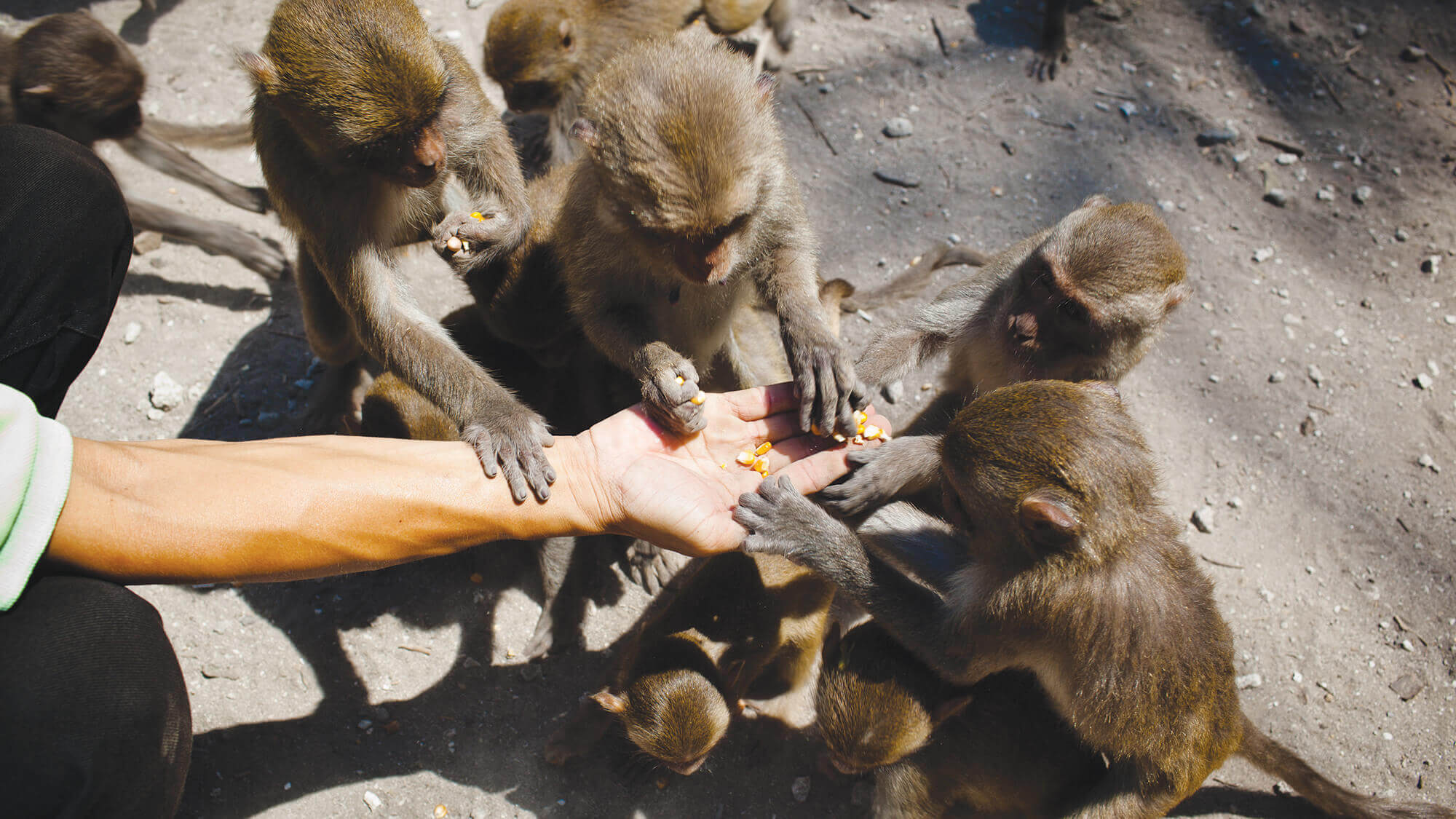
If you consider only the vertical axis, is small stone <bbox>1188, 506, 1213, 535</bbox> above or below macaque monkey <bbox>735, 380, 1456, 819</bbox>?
below

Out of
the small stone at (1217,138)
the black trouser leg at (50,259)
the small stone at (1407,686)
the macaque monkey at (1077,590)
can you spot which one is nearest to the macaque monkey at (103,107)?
the black trouser leg at (50,259)

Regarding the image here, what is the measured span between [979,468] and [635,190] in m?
1.73

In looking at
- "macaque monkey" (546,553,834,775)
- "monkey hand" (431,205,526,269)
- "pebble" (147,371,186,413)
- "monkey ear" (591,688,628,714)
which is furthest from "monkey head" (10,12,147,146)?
"monkey ear" (591,688,628,714)

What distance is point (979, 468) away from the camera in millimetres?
3119

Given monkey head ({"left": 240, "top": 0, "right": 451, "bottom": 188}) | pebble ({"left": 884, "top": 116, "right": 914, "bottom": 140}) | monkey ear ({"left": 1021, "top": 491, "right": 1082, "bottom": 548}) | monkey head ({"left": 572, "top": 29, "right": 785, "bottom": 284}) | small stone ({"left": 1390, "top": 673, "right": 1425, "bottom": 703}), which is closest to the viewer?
monkey ear ({"left": 1021, "top": 491, "right": 1082, "bottom": 548})

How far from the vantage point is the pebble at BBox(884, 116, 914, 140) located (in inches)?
271

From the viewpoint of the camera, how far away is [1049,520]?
291cm

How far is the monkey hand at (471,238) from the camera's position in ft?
13.5

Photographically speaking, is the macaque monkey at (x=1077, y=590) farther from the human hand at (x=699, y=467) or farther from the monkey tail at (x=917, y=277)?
the monkey tail at (x=917, y=277)

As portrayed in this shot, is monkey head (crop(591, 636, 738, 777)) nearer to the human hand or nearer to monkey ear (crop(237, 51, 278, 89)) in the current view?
the human hand

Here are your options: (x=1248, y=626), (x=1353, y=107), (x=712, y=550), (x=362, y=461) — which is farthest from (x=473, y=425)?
(x=1353, y=107)

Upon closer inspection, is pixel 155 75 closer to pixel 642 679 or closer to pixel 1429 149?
pixel 642 679

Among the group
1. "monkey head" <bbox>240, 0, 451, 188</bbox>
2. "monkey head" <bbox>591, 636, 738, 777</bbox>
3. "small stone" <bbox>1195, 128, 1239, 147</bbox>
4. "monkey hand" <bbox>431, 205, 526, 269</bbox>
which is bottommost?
"small stone" <bbox>1195, 128, 1239, 147</bbox>

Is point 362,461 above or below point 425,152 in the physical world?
below
